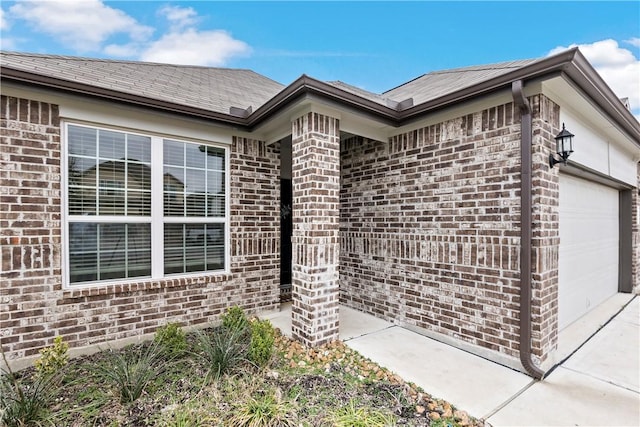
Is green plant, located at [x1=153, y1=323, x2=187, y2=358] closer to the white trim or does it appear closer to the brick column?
the white trim

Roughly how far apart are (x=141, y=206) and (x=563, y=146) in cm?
515

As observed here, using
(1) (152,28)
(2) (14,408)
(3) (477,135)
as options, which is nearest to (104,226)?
(2) (14,408)

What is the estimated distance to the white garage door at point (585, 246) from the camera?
415 cm

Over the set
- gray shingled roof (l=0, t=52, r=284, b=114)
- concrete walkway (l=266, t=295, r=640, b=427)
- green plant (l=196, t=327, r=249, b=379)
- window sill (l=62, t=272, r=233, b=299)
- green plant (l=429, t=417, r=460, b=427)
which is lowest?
concrete walkway (l=266, t=295, r=640, b=427)

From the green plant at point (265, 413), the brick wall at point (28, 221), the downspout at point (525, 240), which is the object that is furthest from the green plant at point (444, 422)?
the brick wall at point (28, 221)

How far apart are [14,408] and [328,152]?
3707 millimetres

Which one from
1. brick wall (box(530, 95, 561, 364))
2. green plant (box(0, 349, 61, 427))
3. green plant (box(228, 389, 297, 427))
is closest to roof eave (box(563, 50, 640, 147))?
brick wall (box(530, 95, 561, 364))

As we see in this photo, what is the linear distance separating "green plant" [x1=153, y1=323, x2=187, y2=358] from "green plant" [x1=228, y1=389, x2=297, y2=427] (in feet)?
4.31

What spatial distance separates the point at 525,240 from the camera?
3146mm

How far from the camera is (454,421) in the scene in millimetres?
2438

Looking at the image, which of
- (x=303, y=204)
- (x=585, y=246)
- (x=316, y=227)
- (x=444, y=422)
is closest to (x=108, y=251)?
(x=303, y=204)

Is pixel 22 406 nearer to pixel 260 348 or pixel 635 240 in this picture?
pixel 260 348

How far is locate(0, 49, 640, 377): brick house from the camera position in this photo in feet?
10.7

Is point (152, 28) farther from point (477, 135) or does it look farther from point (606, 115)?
point (606, 115)
